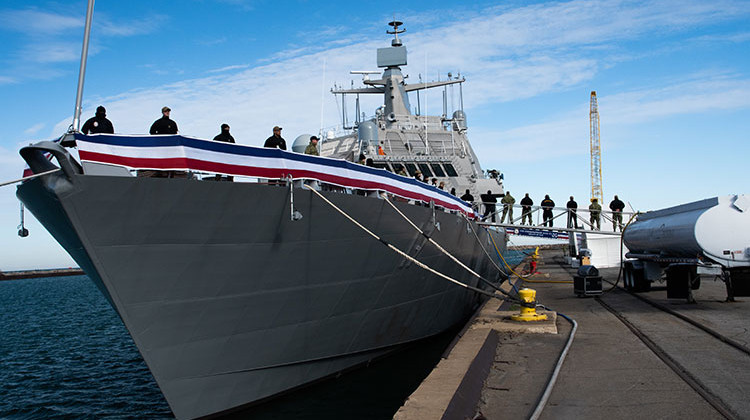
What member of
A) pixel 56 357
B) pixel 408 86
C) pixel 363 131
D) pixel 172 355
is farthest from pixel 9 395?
pixel 408 86

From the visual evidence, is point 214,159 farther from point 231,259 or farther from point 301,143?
point 301,143

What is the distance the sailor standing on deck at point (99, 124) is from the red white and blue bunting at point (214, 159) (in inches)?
29.8

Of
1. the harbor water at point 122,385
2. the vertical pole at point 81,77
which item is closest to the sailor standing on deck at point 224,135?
the vertical pole at point 81,77

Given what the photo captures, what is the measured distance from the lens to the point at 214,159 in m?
6.53

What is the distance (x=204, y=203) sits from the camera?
6.23 m

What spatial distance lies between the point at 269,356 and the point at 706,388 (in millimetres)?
4886

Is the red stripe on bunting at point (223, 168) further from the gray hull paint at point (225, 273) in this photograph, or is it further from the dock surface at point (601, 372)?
the dock surface at point (601, 372)

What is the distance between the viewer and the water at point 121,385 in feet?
25.8

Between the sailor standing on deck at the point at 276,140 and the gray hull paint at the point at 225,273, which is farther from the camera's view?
the sailor standing on deck at the point at 276,140

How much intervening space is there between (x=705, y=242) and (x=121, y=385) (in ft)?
36.8

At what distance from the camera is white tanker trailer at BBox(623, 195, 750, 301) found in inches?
396

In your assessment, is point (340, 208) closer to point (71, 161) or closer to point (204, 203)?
point (204, 203)

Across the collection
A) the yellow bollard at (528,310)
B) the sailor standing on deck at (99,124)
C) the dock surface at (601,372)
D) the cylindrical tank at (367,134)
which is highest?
the cylindrical tank at (367,134)

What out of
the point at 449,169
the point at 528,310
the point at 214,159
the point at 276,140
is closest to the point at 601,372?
the point at 528,310
